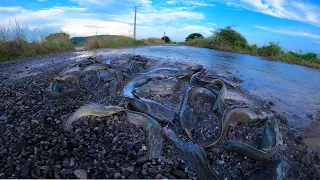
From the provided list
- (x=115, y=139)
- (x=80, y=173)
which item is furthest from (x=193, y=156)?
(x=80, y=173)

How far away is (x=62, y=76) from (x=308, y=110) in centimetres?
407

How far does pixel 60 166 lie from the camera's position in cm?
188

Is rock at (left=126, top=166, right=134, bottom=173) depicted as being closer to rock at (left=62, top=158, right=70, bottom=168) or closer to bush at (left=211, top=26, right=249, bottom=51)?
rock at (left=62, top=158, right=70, bottom=168)

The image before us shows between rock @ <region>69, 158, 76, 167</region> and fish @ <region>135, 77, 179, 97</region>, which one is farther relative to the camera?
fish @ <region>135, 77, 179, 97</region>

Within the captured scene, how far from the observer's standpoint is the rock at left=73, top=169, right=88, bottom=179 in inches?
70.5

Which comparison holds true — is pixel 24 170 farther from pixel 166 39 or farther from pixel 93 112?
pixel 166 39

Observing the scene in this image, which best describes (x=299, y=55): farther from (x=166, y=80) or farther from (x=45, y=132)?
(x=45, y=132)

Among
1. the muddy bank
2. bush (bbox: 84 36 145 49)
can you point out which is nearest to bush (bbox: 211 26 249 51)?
bush (bbox: 84 36 145 49)

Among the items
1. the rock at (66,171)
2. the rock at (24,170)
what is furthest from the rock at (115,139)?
the rock at (24,170)

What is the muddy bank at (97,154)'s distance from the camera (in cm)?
185

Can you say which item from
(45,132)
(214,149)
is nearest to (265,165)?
(214,149)

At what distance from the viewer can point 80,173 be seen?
1.82 m

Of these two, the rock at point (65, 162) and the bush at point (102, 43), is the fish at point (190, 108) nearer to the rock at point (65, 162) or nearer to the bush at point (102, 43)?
the rock at point (65, 162)

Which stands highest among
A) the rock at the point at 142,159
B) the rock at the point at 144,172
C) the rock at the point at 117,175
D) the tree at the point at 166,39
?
the tree at the point at 166,39
